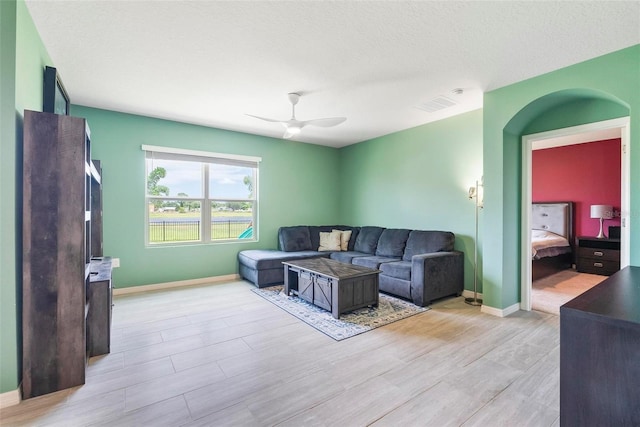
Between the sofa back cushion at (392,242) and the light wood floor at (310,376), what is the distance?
157 cm

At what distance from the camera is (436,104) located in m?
3.76

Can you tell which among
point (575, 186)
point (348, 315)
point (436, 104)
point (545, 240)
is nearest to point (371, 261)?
point (348, 315)

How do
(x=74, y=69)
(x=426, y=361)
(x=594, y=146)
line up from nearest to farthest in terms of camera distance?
(x=426, y=361) → (x=74, y=69) → (x=594, y=146)

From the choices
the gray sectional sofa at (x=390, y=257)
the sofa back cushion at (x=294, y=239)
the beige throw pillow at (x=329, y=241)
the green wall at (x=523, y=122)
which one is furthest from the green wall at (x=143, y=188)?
the green wall at (x=523, y=122)

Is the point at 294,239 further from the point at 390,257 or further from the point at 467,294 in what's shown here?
the point at 467,294

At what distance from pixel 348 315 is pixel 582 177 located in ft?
19.1

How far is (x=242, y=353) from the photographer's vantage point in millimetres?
2441

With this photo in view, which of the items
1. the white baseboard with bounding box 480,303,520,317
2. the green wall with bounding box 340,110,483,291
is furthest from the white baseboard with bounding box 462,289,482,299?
the white baseboard with bounding box 480,303,520,317

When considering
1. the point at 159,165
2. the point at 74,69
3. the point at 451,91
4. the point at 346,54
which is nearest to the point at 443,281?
the point at 451,91

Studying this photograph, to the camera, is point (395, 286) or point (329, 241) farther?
point (329, 241)

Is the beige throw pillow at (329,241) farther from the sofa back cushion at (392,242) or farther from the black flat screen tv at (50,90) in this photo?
the black flat screen tv at (50,90)

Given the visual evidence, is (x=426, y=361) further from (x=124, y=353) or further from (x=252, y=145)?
(x=252, y=145)

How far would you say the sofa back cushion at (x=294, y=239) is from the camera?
5289 millimetres

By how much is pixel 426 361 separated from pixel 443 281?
1.73 metres
